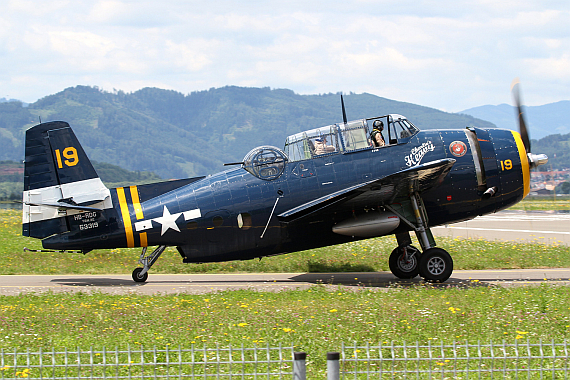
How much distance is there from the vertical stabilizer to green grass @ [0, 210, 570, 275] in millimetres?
4158

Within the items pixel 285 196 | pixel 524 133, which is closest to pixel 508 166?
pixel 524 133

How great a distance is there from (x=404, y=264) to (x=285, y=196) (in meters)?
4.35

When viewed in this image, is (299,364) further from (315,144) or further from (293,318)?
(315,144)

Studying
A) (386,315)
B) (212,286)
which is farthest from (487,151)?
(212,286)

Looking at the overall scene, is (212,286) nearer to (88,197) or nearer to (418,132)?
(88,197)

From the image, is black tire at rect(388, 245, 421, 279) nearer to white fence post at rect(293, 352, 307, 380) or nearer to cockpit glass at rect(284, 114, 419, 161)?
cockpit glass at rect(284, 114, 419, 161)

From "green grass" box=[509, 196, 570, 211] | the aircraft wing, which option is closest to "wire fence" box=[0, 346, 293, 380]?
the aircraft wing

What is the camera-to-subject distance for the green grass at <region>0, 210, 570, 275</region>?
19.6 m

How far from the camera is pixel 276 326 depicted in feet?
32.7

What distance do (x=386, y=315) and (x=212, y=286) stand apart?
22.4 feet

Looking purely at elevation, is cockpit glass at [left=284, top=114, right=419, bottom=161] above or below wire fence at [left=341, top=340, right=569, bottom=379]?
above

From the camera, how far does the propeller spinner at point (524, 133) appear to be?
650 inches

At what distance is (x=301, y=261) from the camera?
20234 millimetres

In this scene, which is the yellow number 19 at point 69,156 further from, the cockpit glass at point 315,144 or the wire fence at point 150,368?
the wire fence at point 150,368
